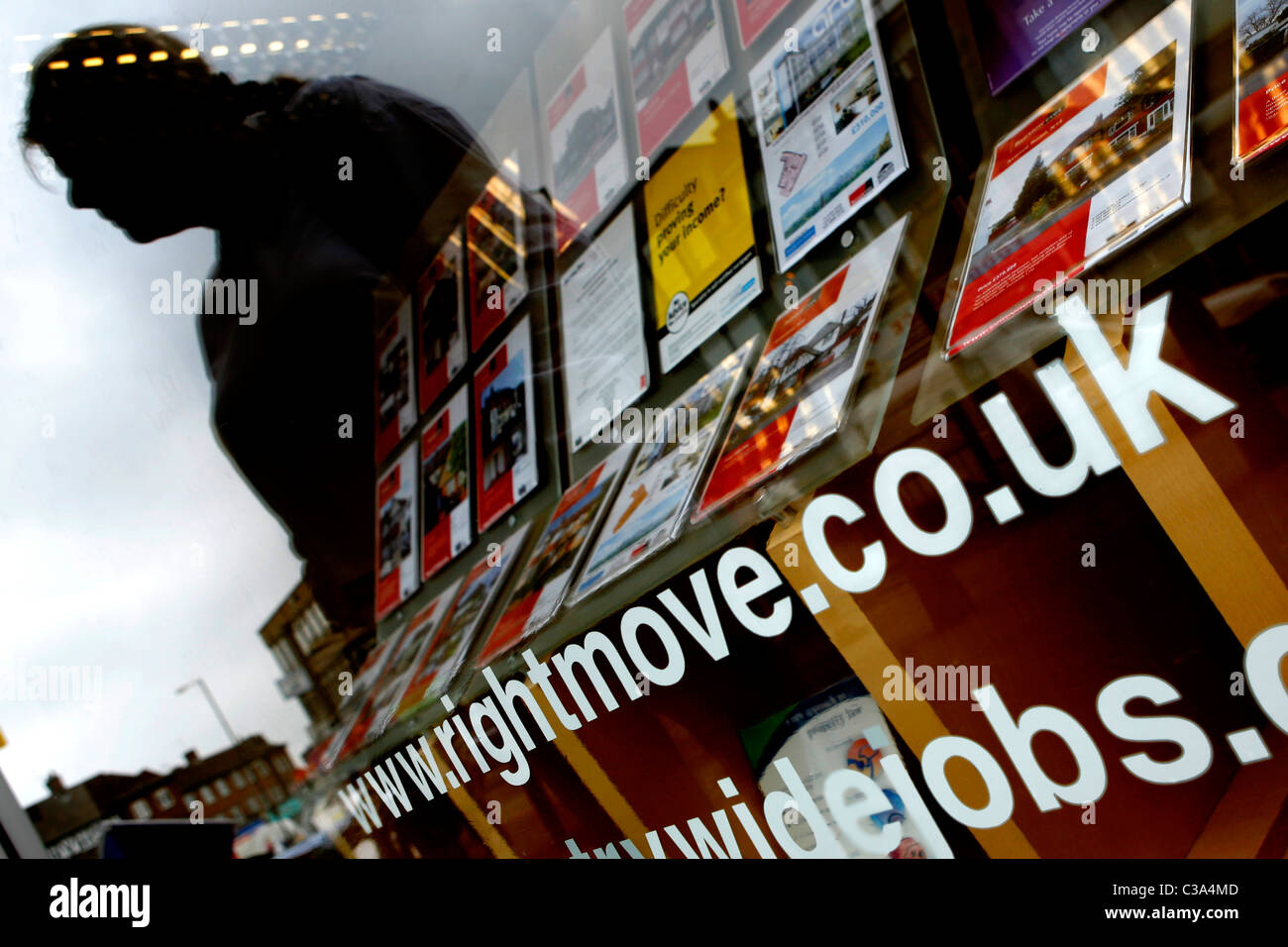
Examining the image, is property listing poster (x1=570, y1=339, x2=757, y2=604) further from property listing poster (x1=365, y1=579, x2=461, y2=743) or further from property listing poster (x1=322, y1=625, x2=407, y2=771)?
property listing poster (x1=322, y1=625, x2=407, y2=771)

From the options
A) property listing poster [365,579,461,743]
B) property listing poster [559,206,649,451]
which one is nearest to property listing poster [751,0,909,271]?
property listing poster [559,206,649,451]

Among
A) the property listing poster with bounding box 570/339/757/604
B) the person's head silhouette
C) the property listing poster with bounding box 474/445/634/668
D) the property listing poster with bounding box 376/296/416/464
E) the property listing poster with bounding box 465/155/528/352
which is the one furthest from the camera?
the property listing poster with bounding box 376/296/416/464

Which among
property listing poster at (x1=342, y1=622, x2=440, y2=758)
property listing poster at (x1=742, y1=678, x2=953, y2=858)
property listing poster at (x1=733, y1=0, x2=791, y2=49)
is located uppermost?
property listing poster at (x1=733, y1=0, x2=791, y2=49)

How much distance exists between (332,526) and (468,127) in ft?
3.86

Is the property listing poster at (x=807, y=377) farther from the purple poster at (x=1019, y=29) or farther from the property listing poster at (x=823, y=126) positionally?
the purple poster at (x=1019, y=29)

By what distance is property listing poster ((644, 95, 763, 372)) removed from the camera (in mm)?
1725

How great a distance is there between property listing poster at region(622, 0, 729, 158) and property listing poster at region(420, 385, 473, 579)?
90cm

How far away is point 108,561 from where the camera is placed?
6.37 ft

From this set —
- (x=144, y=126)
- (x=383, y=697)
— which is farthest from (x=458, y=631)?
(x=144, y=126)

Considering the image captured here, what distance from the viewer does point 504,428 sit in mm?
2338

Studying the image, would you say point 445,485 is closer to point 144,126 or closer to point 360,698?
point 360,698

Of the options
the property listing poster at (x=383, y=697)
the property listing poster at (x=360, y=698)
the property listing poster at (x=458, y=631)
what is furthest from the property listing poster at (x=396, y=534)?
the property listing poster at (x=458, y=631)

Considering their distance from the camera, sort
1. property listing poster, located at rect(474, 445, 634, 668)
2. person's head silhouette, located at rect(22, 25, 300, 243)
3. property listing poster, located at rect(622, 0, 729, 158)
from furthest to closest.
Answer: person's head silhouette, located at rect(22, 25, 300, 243)
property listing poster, located at rect(622, 0, 729, 158)
property listing poster, located at rect(474, 445, 634, 668)
